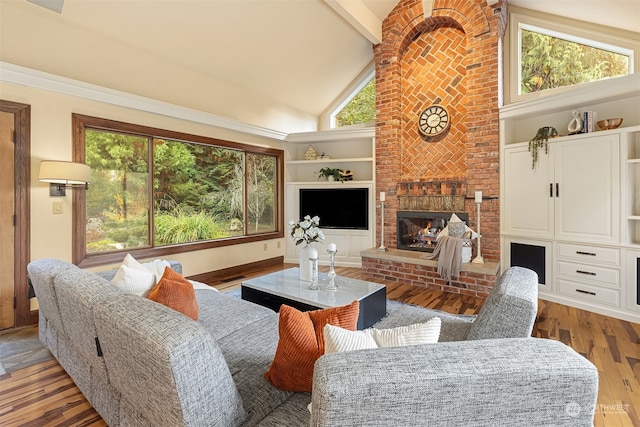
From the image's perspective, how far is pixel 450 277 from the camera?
13.4ft

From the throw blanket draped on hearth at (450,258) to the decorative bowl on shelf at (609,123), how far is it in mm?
1948

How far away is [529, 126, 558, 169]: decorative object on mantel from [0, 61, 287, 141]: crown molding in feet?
13.3

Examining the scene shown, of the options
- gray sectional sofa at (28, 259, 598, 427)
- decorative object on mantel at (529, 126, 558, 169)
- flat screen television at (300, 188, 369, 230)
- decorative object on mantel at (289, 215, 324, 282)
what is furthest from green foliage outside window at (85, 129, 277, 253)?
decorative object on mantel at (529, 126, 558, 169)

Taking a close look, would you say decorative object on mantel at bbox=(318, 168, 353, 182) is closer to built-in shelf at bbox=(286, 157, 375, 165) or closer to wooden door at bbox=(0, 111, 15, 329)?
built-in shelf at bbox=(286, 157, 375, 165)

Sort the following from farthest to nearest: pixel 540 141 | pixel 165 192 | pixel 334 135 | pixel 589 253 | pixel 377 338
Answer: pixel 334 135 → pixel 165 192 → pixel 540 141 → pixel 589 253 → pixel 377 338

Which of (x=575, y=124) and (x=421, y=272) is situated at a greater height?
(x=575, y=124)

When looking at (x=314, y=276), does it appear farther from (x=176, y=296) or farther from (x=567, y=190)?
(x=567, y=190)

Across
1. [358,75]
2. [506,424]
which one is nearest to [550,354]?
[506,424]

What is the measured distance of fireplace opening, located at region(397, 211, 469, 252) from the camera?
474cm

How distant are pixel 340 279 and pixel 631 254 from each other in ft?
9.88

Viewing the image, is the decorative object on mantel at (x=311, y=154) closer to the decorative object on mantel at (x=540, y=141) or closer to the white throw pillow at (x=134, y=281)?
the decorative object on mantel at (x=540, y=141)

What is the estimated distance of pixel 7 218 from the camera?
A: 2969mm

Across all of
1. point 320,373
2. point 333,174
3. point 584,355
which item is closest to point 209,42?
point 333,174

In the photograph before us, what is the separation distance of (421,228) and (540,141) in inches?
75.3
